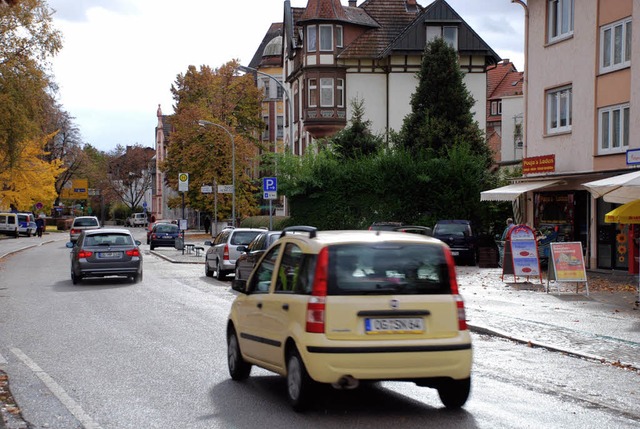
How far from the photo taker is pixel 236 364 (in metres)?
9.97

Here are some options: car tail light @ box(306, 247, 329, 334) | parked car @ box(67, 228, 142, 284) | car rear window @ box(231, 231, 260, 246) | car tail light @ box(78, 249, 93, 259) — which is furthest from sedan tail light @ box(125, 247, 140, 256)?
car tail light @ box(306, 247, 329, 334)

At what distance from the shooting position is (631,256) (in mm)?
26641

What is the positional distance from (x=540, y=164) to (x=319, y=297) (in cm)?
2534

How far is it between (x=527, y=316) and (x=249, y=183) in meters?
54.4

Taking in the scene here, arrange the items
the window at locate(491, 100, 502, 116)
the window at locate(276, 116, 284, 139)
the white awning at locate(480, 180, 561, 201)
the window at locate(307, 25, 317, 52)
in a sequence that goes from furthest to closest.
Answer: the window at locate(276, 116, 284, 139) < the window at locate(491, 100, 502, 116) < the window at locate(307, 25, 317, 52) < the white awning at locate(480, 180, 561, 201)

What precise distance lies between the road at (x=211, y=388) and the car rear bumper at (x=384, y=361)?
388mm

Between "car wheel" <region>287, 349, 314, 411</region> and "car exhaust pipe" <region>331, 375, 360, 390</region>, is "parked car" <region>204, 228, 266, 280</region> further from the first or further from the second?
"car exhaust pipe" <region>331, 375, 360, 390</region>

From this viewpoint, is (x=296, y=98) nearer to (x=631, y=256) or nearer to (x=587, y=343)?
(x=631, y=256)

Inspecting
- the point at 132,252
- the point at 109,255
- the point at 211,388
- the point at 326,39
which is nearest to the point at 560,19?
the point at 132,252

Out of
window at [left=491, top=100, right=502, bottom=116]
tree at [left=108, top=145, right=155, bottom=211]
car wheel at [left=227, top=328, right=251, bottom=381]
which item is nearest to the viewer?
car wheel at [left=227, top=328, right=251, bottom=381]

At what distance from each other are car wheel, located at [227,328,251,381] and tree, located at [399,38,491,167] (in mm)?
36929

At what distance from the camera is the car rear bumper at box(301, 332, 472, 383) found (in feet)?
25.8

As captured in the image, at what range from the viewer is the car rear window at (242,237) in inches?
1096

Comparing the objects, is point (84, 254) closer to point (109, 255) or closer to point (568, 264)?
point (109, 255)
